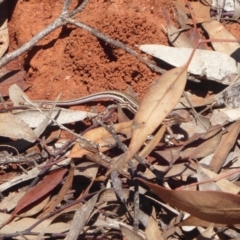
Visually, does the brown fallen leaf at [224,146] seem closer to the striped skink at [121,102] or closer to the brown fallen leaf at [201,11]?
the striped skink at [121,102]

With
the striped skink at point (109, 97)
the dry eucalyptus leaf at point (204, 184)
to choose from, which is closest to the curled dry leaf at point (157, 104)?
the dry eucalyptus leaf at point (204, 184)

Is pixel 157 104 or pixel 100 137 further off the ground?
pixel 157 104

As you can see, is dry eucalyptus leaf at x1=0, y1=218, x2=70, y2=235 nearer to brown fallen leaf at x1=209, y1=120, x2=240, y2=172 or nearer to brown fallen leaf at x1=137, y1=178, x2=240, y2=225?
brown fallen leaf at x1=137, y1=178, x2=240, y2=225

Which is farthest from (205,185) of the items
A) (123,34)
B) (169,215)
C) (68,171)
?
(123,34)

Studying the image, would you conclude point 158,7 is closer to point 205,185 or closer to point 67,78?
point 67,78

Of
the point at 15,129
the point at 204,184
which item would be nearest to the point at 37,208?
the point at 15,129

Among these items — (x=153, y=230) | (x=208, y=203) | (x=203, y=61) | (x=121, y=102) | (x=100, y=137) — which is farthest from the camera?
(x=203, y=61)

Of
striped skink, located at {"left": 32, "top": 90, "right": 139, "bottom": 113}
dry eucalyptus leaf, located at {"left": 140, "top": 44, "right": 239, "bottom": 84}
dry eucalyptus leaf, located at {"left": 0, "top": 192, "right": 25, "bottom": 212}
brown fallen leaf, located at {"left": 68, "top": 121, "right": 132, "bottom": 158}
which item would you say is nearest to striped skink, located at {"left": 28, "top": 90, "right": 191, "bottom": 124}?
striped skink, located at {"left": 32, "top": 90, "right": 139, "bottom": 113}

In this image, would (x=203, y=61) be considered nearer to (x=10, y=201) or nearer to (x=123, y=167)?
(x=123, y=167)
